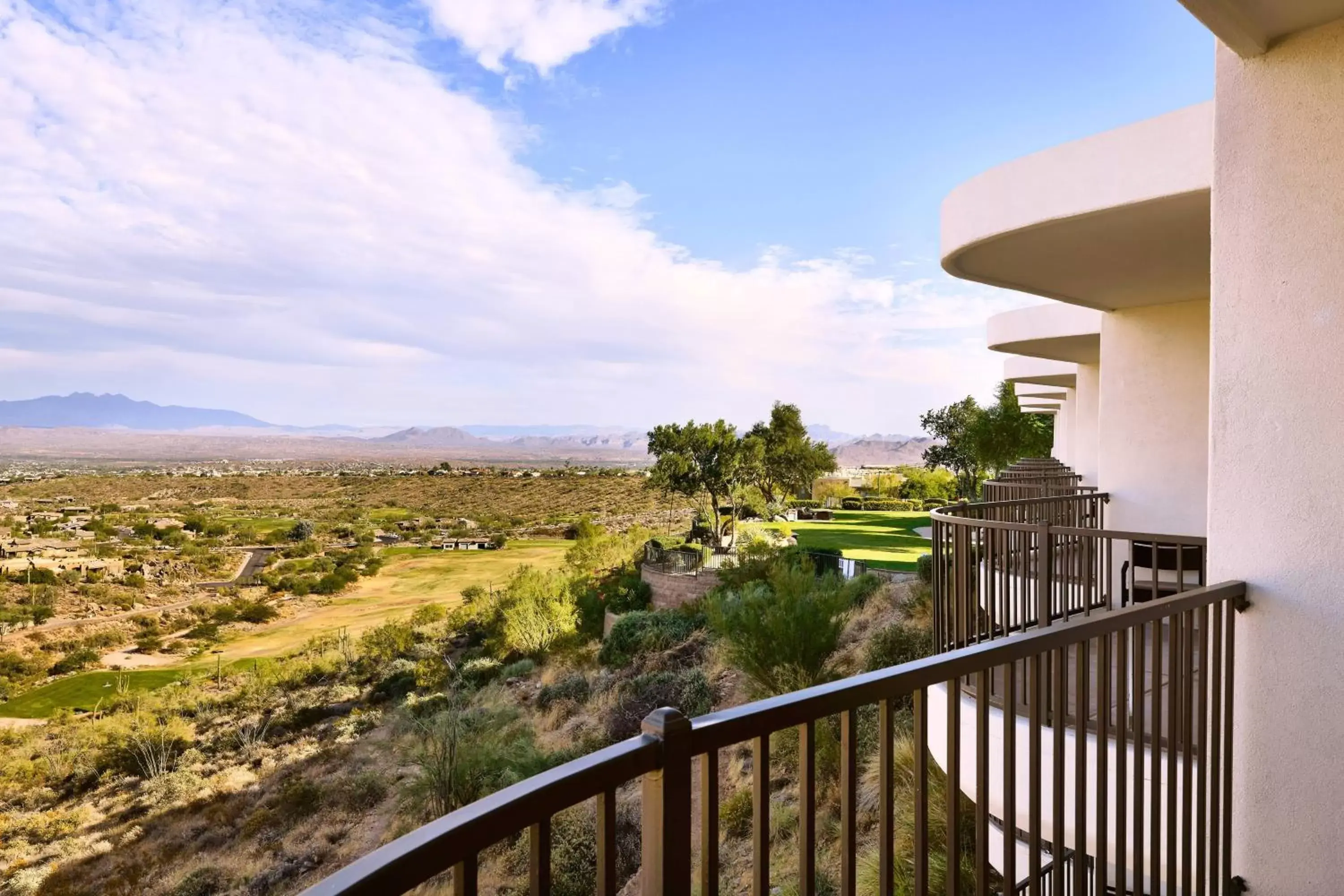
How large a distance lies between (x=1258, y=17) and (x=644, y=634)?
19.9 metres

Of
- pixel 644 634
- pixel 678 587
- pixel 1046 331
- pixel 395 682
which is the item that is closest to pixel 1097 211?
pixel 1046 331

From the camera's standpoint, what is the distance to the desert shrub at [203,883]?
58.6ft

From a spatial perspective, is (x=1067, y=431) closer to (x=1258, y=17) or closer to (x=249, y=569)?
(x=1258, y=17)

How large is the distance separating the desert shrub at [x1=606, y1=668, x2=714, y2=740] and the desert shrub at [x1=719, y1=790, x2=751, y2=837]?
142 inches

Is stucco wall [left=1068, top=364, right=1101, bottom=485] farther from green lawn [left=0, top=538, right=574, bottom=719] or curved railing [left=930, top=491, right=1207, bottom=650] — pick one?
green lawn [left=0, top=538, right=574, bottom=719]

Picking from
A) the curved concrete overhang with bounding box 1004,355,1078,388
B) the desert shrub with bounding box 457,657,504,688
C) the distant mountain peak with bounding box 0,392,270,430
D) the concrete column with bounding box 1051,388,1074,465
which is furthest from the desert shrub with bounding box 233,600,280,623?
the distant mountain peak with bounding box 0,392,270,430

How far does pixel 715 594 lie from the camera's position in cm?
2023

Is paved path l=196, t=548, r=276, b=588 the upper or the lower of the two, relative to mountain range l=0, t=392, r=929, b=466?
lower

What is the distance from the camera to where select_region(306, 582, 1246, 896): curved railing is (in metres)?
0.84

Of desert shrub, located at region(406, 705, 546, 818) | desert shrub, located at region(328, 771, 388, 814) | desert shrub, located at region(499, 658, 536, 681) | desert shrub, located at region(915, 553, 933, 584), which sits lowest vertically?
desert shrub, located at region(328, 771, 388, 814)

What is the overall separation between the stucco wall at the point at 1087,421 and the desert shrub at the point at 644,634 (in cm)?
1123

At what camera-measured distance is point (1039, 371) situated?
1399 centimetres

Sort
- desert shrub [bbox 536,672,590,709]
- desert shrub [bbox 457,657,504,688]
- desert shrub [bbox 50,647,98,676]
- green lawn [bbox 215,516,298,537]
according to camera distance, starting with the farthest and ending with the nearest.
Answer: green lawn [bbox 215,516,298,537] → desert shrub [bbox 50,647,98,676] → desert shrub [bbox 457,657,504,688] → desert shrub [bbox 536,672,590,709]

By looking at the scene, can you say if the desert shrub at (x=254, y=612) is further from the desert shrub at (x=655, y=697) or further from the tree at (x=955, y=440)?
the tree at (x=955, y=440)
